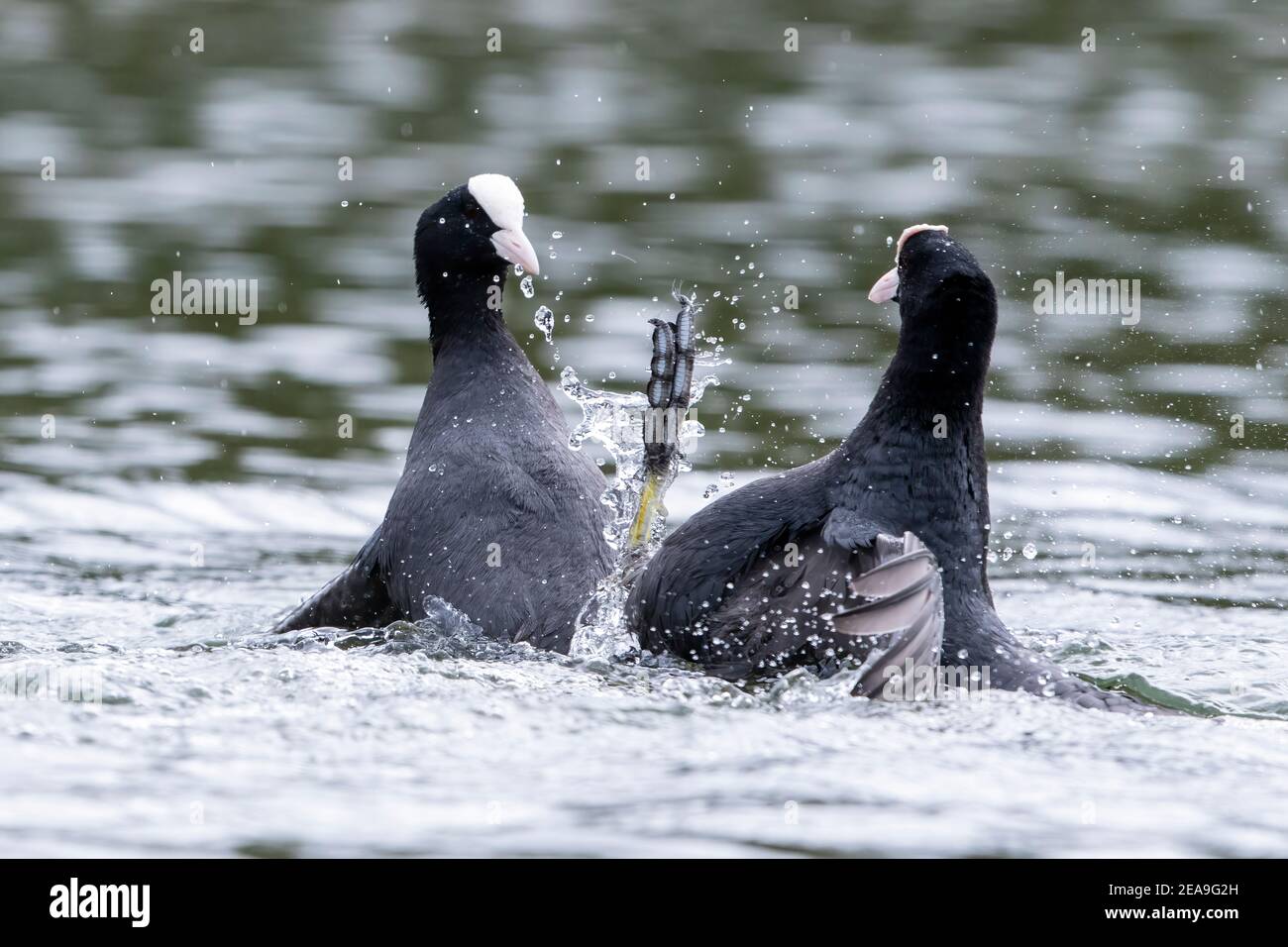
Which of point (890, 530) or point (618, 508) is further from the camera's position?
point (618, 508)

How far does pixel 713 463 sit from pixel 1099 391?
6.05ft

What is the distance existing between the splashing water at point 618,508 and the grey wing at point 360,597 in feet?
2.26

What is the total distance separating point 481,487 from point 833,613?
1.29 m

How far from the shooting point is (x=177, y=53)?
12.6 metres

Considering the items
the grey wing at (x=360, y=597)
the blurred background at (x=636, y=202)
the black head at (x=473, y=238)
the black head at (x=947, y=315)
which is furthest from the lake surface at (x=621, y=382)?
the black head at (x=473, y=238)

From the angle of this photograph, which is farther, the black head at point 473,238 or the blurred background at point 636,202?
the blurred background at point 636,202

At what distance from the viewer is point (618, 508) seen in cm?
566

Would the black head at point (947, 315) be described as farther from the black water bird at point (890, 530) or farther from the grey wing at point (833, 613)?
the grey wing at point (833, 613)

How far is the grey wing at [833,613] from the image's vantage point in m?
4.28

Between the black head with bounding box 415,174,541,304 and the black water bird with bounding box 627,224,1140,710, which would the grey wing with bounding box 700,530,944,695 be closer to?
the black water bird with bounding box 627,224,1140,710

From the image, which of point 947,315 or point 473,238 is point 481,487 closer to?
point 473,238

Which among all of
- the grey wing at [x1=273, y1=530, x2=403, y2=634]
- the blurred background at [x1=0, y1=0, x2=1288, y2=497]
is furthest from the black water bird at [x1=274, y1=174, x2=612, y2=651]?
the blurred background at [x1=0, y1=0, x2=1288, y2=497]

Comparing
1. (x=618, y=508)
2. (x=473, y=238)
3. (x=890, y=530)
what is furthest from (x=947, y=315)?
(x=473, y=238)

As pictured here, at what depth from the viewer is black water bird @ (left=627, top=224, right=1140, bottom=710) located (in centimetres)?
466
